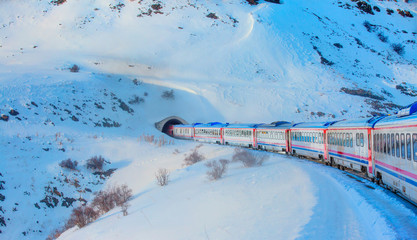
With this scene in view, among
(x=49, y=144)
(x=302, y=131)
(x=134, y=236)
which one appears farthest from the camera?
(x=49, y=144)

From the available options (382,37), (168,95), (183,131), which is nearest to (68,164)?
(183,131)

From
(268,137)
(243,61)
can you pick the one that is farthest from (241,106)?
(268,137)

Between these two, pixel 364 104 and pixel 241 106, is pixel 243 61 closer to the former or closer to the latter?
pixel 241 106

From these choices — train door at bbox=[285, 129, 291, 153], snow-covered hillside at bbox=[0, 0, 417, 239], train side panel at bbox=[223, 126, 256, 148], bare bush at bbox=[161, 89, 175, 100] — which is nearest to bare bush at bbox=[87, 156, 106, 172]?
snow-covered hillside at bbox=[0, 0, 417, 239]

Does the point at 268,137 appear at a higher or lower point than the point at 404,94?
lower

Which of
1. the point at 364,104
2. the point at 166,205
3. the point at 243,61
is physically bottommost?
the point at 166,205

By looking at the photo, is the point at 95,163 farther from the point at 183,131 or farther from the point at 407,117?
the point at 407,117

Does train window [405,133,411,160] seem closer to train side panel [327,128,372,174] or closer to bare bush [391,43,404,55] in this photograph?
train side panel [327,128,372,174]

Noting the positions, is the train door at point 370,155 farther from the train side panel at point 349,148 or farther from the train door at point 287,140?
the train door at point 287,140
